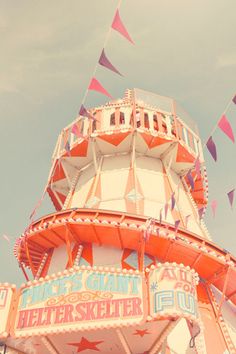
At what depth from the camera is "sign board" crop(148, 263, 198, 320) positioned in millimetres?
12081

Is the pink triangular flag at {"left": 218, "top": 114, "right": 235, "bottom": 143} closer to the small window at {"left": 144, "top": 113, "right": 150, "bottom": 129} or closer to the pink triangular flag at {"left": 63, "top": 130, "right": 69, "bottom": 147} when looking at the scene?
the small window at {"left": 144, "top": 113, "right": 150, "bottom": 129}

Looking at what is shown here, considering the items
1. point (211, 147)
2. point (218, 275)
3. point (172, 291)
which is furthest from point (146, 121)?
point (172, 291)

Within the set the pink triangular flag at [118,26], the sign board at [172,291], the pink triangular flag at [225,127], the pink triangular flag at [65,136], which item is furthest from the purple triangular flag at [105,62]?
the pink triangular flag at [65,136]

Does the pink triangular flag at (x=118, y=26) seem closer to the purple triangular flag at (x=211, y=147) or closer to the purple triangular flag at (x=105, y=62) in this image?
the purple triangular flag at (x=105, y=62)

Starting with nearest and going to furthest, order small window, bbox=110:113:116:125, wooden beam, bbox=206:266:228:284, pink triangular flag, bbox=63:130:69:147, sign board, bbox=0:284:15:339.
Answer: sign board, bbox=0:284:15:339 < wooden beam, bbox=206:266:228:284 < small window, bbox=110:113:116:125 < pink triangular flag, bbox=63:130:69:147

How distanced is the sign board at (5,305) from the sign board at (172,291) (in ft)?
15.5

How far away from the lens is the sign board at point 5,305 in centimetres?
1274

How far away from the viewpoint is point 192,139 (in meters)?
Answer: 26.1

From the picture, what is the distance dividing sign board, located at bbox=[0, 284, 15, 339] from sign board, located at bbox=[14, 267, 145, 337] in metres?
0.33

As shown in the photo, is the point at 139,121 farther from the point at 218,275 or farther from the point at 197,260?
the point at 218,275

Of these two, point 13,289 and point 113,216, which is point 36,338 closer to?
point 13,289

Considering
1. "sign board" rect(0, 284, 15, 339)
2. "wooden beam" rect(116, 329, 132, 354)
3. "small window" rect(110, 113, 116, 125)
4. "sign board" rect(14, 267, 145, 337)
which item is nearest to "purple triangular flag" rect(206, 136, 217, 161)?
"sign board" rect(14, 267, 145, 337)

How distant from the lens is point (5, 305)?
1330cm

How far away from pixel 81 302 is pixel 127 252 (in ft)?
19.6
